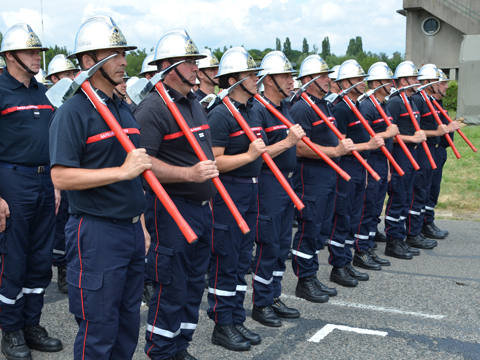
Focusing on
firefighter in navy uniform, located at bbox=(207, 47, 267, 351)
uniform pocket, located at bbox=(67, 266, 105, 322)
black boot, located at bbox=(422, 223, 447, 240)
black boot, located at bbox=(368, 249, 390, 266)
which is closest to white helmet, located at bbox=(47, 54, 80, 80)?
firefighter in navy uniform, located at bbox=(207, 47, 267, 351)

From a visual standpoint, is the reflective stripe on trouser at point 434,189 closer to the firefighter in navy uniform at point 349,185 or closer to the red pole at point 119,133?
the firefighter in navy uniform at point 349,185

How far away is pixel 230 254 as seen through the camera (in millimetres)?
4125

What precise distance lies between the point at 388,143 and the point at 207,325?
3369 millimetres

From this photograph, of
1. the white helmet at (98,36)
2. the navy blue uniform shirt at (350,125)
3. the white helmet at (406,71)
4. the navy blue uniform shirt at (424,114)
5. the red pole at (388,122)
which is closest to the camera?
the white helmet at (98,36)

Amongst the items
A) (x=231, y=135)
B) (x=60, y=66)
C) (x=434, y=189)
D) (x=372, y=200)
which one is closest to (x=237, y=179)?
(x=231, y=135)

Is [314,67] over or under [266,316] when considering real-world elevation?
over

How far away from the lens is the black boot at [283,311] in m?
4.80

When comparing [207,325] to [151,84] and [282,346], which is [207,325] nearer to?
[282,346]

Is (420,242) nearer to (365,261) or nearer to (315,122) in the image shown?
(365,261)

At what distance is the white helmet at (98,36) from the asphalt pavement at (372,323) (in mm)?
2354

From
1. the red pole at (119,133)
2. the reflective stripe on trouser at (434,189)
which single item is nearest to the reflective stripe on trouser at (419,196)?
the reflective stripe on trouser at (434,189)

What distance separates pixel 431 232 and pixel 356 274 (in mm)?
2649

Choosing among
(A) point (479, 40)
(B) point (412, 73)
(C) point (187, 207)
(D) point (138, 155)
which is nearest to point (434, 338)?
(C) point (187, 207)

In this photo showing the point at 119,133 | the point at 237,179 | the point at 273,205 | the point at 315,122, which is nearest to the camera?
the point at 119,133
